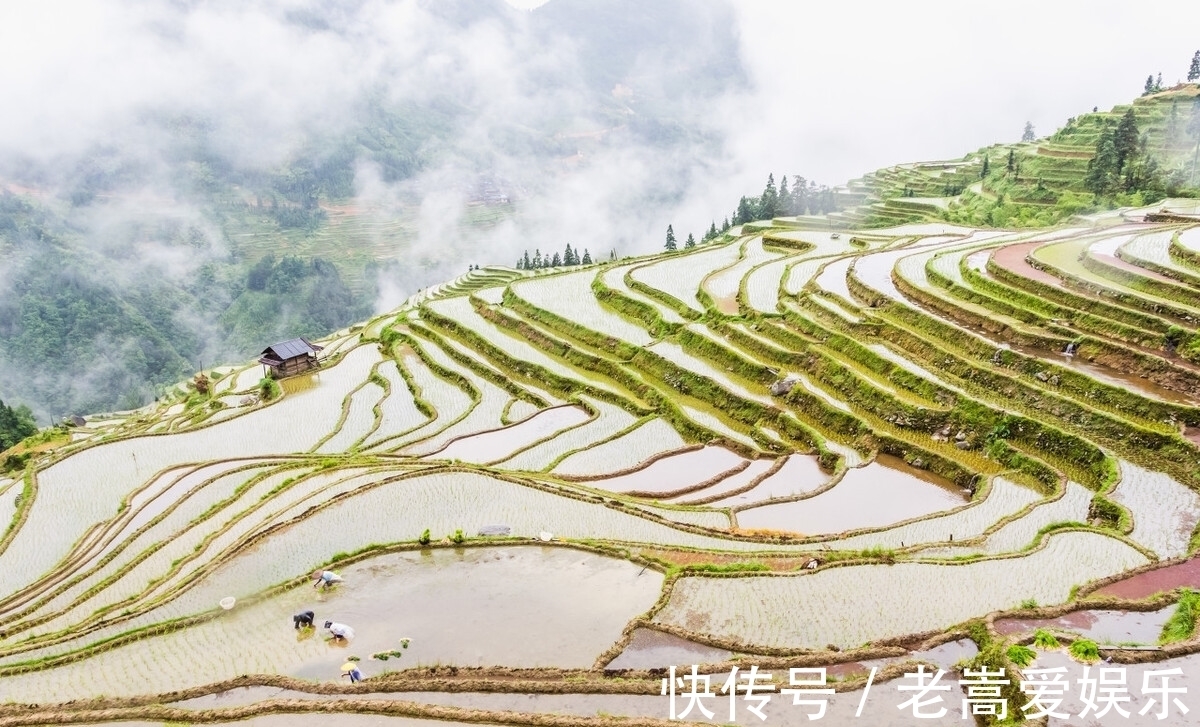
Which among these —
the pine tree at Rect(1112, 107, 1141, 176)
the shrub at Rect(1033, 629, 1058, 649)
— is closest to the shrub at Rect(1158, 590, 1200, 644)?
the shrub at Rect(1033, 629, 1058, 649)

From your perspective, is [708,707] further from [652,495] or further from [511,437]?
[511,437]

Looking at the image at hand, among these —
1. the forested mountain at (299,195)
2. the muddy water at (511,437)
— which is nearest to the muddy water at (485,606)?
the muddy water at (511,437)

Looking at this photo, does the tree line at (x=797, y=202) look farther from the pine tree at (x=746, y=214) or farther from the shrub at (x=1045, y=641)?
the shrub at (x=1045, y=641)

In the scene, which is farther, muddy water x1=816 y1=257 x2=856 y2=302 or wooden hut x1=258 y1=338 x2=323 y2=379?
wooden hut x1=258 y1=338 x2=323 y2=379

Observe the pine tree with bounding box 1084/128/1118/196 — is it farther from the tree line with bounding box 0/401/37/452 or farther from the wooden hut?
the tree line with bounding box 0/401/37/452

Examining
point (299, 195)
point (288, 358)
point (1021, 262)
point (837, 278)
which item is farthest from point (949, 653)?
point (299, 195)

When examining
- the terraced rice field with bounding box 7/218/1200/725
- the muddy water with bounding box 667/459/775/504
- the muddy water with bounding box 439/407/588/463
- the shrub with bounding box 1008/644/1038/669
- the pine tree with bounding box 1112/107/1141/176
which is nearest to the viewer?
the shrub with bounding box 1008/644/1038/669
